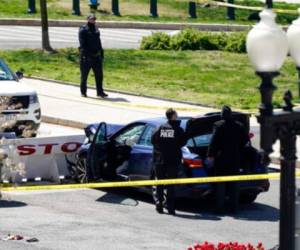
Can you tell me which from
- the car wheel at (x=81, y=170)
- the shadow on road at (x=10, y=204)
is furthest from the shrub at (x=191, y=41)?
the shadow on road at (x=10, y=204)

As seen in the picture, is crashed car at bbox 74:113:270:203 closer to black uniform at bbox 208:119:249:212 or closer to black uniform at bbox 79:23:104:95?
black uniform at bbox 208:119:249:212

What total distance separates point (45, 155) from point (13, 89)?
9.53ft

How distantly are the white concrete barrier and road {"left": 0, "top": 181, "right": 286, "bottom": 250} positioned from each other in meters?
0.70

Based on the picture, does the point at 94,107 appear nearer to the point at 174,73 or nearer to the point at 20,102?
the point at 20,102

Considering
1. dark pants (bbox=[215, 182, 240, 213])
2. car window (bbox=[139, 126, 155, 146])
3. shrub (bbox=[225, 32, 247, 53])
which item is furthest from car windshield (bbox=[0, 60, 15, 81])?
shrub (bbox=[225, 32, 247, 53])

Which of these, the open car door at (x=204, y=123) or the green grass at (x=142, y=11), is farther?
the green grass at (x=142, y=11)

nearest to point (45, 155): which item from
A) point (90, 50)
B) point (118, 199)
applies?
point (118, 199)

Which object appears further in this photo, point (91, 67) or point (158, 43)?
point (158, 43)

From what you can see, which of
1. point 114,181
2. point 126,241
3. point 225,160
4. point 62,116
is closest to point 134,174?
point 114,181

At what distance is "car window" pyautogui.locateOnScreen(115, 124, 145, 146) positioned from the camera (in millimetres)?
19875

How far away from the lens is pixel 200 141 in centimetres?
1909

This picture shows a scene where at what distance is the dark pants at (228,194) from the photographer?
733 inches

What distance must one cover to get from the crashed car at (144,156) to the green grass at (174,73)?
25.4 feet

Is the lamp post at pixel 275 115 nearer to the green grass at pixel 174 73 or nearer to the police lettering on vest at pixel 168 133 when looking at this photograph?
the police lettering on vest at pixel 168 133
